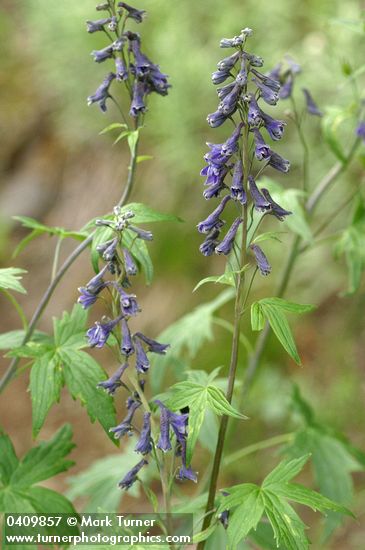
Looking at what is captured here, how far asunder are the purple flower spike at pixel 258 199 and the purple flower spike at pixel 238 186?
5cm

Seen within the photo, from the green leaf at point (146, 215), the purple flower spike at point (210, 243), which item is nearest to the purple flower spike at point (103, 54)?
the green leaf at point (146, 215)

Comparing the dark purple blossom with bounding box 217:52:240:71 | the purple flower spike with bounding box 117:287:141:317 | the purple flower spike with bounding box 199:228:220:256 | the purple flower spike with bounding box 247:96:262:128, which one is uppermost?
→ the dark purple blossom with bounding box 217:52:240:71

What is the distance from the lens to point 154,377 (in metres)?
3.84

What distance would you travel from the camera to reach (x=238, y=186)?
238 centimetres

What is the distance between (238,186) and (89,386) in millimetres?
1053

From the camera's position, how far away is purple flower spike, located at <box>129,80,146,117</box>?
9.40 ft

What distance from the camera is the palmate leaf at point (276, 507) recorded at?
240 cm

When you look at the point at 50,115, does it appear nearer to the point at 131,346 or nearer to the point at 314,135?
the point at 314,135

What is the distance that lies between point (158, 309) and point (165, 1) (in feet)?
13.6

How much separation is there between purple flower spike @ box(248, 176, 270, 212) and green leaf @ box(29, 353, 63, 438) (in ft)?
3.56

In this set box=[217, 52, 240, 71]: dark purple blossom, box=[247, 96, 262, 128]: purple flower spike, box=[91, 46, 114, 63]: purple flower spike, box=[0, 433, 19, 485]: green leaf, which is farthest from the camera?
box=[0, 433, 19, 485]: green leaf

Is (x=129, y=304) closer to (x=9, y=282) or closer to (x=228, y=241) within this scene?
(x=228, y=241)

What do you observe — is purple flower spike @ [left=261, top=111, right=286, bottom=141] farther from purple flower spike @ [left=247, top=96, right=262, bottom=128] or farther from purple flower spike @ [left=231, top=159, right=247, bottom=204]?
purple flower spike @ [left=231, top=159, right=247, bottom=204]

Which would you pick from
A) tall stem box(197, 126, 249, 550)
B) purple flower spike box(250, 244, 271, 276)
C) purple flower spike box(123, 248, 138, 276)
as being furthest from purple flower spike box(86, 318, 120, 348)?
purple flower spike box(250, 244, 271, 276)
